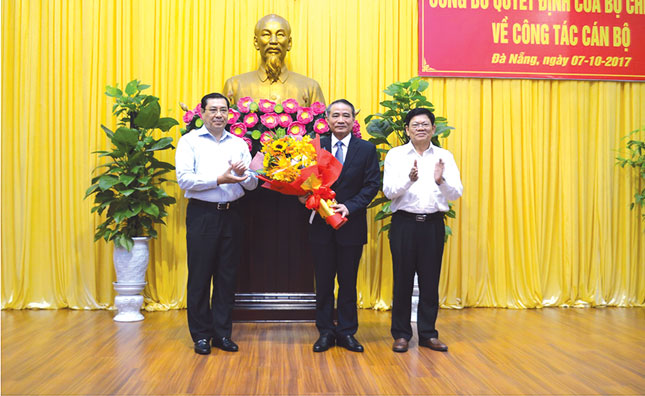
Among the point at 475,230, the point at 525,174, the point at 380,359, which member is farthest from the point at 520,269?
the point at 380,359

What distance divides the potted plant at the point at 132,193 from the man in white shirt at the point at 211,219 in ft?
3.73

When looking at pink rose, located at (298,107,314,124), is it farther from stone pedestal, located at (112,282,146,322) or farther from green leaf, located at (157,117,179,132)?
stone pedestal, located at (112,282,146,322)

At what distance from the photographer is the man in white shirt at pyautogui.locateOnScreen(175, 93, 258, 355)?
10.7 ft

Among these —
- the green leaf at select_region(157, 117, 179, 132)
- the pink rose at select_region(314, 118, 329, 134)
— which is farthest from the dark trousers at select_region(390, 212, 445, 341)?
the green leaf at select_region(157, 117, 179, 132)

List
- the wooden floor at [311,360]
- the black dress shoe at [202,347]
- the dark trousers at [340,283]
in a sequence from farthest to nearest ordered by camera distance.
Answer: the dark trousers at [340,283] → the black dress shoe at [202,347] → the wooden floor at [311,360]

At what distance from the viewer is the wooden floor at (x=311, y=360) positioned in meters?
2.69

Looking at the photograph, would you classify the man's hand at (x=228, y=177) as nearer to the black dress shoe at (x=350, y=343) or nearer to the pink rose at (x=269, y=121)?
the pink rose at (x=269, y=121)

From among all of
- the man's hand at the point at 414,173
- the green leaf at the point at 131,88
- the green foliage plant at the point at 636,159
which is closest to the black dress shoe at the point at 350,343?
the man's hand at the point at 414,173

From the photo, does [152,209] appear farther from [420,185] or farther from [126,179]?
[420,185]

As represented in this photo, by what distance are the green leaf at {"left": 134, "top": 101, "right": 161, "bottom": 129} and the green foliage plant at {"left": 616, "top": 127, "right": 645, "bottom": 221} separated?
167 inches

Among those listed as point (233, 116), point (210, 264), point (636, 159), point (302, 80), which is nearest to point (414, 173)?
point (210, 264)

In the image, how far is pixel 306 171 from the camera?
3.14 m

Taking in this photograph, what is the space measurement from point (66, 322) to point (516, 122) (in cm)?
429

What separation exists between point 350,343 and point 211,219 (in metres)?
1.15
